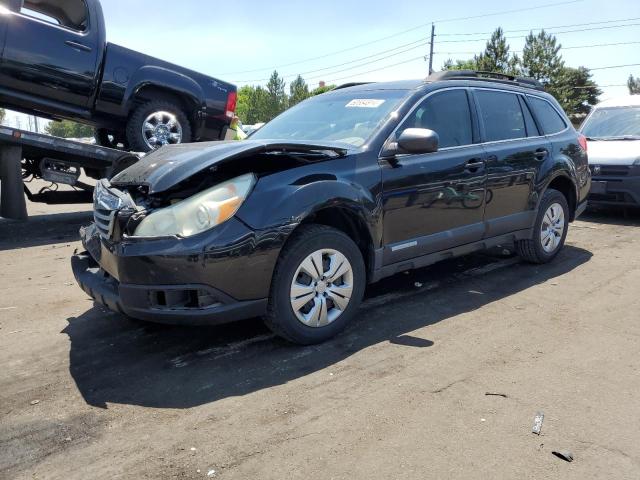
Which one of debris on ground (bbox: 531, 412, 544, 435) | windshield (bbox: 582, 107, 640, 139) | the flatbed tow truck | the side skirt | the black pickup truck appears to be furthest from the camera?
windshield (bbox: 582, 107, 640, 139)

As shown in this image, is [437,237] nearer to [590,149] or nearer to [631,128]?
[590,149]

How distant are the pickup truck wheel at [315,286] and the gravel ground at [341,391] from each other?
6.4 inches

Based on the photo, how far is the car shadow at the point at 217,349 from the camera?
314 centimetres

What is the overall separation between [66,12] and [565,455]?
7.62 metres

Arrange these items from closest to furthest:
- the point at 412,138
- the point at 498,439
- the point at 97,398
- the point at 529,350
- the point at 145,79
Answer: the point at 498,439, the point at 97,398, the point at 529,350, the point at 412,138, the point at 145,79

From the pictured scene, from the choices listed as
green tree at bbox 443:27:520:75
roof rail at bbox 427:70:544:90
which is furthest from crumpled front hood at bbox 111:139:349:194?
green tree at bbox 443:27:520:75

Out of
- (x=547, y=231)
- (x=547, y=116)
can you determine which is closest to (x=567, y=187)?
(x=547, y=231)

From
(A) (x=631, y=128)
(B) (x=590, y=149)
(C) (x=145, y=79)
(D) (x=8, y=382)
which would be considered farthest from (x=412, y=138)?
(A) (x=631, y=128)

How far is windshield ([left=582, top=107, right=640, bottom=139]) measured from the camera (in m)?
9.11

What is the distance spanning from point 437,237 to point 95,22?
554 centimetres

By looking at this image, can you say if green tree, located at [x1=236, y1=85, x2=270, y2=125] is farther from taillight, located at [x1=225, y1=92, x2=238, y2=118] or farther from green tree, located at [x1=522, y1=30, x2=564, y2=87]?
taillight, located at [x1=225, y1=92, x2=238, y2=118]

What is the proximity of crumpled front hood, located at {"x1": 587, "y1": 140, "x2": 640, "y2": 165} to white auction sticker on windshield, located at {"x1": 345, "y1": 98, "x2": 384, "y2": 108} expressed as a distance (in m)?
5.34

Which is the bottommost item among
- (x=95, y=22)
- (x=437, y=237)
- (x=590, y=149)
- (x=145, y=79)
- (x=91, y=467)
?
(x=91, y=467)

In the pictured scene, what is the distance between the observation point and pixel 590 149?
8922 millimetres
